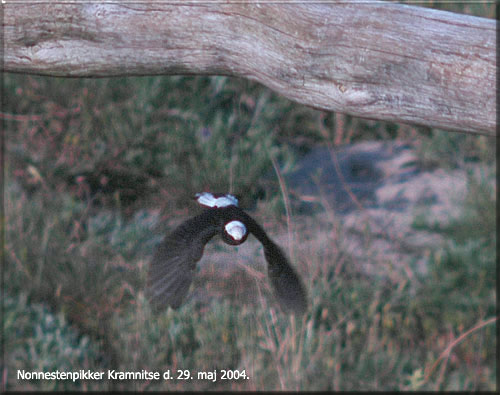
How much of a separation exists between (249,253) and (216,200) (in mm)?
164

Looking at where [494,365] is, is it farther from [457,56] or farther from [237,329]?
[457,56]

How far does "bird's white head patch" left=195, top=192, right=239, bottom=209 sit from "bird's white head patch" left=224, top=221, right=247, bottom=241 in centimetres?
7

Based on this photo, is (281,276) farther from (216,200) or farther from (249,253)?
(216,200)

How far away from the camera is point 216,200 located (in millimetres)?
1107

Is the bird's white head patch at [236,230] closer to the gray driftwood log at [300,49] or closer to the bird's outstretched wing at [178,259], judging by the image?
the bird's outstretched wing at [178,259]

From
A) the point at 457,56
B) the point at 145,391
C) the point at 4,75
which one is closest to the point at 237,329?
the point at 145,391

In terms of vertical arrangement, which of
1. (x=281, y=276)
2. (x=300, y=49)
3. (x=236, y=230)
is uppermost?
(x=300, y=49)

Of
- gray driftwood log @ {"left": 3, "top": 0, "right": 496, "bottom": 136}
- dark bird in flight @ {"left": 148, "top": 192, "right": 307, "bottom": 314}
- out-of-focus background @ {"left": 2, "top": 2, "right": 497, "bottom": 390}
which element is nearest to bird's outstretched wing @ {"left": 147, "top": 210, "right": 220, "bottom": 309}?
dark bird in flight @ {"left": 148, "top": 192, "right": 307, "bottom": 314}

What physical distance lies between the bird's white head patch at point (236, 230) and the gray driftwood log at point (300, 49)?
0.41 meters

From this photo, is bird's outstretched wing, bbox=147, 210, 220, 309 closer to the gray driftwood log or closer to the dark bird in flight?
the dark bird in flight

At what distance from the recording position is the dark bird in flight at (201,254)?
1.07 m

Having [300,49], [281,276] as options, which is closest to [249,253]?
[281,276]

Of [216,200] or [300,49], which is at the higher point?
[300,49]

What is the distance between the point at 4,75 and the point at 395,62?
255 centimetres
